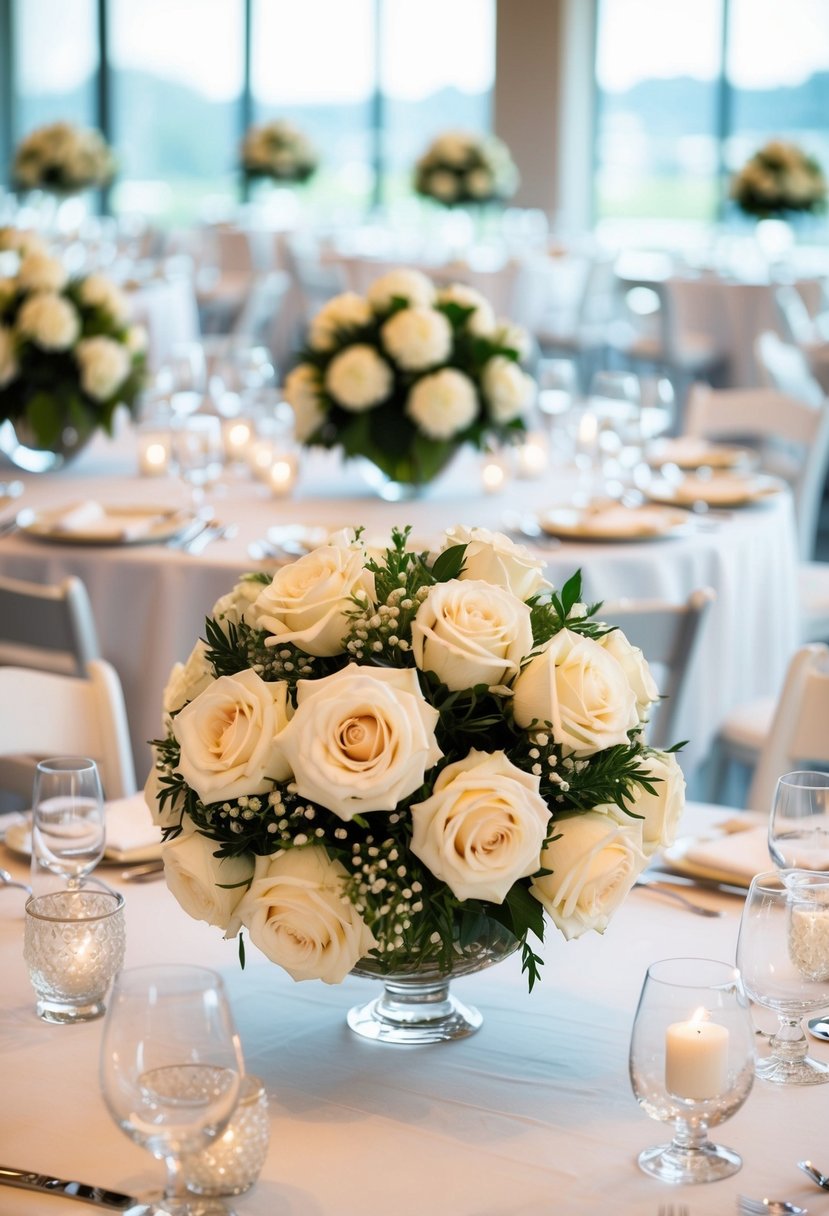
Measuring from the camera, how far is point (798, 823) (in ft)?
5.34

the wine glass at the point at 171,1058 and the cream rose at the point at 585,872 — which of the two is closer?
the wine glass at the point at 171,1058

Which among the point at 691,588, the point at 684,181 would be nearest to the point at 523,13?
the point at 684,181

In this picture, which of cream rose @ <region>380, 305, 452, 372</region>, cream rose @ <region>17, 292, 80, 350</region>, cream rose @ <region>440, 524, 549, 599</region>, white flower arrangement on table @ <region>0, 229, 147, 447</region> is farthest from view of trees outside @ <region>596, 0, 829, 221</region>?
cream rose @ <region>440, 524, 549, 599</region>

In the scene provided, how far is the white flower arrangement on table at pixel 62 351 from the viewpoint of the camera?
3.94 m

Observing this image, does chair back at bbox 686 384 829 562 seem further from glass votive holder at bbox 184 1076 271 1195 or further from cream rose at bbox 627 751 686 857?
glass votive holder at bbox 184 1076 271 1195

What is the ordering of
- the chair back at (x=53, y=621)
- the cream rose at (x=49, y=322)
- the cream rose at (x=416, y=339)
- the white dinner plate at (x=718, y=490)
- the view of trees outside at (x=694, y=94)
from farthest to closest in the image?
the view of trees outside at (x=694, y=94) → the cream rose at (x=49, y=322) → the white dinner plate at (x=718, y=490) → the cream rose at (x=416, y=339) → the chair back at (x=53, y=621)

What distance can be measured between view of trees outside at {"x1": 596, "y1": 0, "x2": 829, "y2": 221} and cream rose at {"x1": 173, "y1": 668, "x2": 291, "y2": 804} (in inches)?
422

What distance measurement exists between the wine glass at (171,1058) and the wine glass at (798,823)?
0.73m

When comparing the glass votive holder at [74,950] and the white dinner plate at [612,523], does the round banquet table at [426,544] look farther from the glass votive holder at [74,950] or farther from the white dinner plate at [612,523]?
the glass votive holder at [74,950]

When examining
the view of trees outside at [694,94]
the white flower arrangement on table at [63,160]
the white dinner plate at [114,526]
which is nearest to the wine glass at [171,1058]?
the white dinner plate at [114,526]

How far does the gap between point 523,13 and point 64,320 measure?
27.4 ft

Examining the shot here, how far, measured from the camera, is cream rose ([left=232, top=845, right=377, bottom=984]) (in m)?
1.28

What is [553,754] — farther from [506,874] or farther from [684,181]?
[684,181]

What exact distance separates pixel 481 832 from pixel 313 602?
24cm
